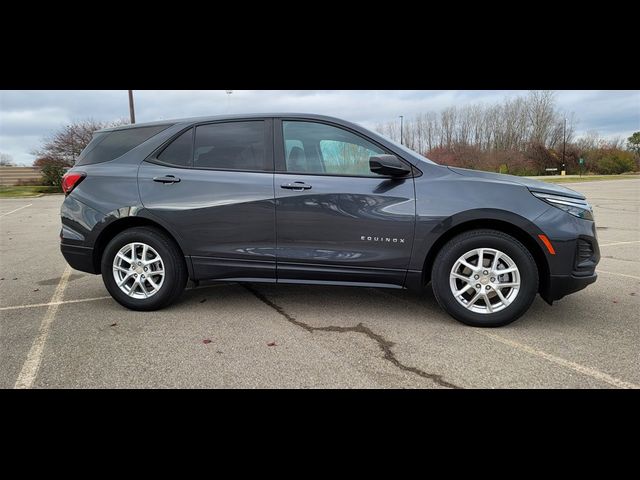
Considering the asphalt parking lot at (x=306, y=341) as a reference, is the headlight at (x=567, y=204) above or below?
above

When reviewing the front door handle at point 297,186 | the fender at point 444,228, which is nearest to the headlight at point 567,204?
the fender at point 444,228

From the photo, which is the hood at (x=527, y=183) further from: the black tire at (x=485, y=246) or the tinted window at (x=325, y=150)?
the tinted window at (x=325, y=150)

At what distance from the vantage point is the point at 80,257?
165 inches

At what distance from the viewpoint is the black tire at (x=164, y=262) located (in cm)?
402

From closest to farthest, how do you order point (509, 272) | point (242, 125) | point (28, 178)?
point (509, 272) < point (242, 125) < point (28, 178)

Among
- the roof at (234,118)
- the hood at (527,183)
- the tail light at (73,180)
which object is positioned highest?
the roof at (234,118)

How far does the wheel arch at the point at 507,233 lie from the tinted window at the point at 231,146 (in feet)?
5.54

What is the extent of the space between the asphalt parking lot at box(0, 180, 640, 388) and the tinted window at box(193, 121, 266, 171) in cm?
139

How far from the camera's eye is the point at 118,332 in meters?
3.58

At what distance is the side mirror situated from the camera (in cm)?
358

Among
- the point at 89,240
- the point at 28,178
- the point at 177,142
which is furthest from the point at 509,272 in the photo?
the point at 28,178

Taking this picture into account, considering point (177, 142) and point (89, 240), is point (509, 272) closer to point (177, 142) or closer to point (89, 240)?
Answer: point (177, 142)

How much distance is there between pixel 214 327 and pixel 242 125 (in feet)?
6.19

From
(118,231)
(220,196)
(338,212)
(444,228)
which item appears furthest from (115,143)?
(444,228)
